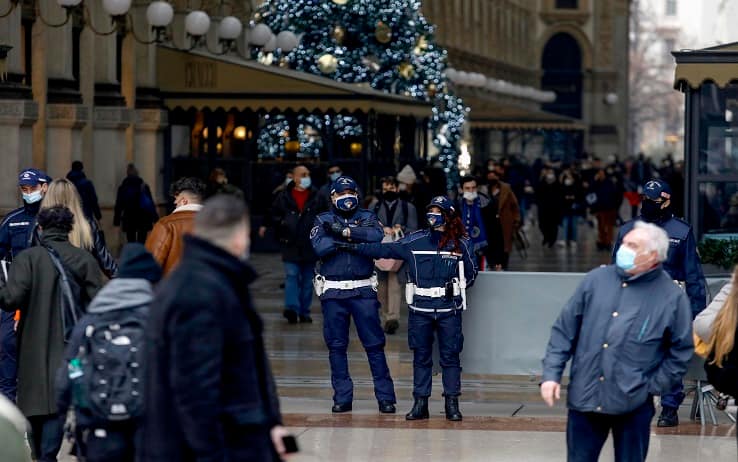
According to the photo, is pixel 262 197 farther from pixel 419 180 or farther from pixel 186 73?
pixel 419 180

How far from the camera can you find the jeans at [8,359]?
40.1ft

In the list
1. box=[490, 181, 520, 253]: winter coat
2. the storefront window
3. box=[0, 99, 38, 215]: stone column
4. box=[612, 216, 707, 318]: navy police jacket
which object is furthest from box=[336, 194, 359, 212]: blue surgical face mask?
box=[490, 181, 520, 253]: winter coat

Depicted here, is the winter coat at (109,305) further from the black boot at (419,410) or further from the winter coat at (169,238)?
the black boot at (419,410)

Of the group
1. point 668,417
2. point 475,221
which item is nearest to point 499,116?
point 475,221

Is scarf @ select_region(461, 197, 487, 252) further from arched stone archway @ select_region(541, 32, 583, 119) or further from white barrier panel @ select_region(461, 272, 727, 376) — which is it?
arched stone archway @ select_region(541, 32, 583, 119)

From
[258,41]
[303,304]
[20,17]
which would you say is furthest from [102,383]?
[258,41]

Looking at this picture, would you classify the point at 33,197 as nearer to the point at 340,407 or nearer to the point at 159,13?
the point at 340,407

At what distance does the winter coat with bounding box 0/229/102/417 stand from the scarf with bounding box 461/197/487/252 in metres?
12.3

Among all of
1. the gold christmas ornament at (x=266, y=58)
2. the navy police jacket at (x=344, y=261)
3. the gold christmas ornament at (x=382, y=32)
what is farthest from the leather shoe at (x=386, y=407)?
the gold christmas ornament at (x=266, y=58)

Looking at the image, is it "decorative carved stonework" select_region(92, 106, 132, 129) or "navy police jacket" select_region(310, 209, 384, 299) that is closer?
"navy police jacket" select_region(310, 209, 384, 299)

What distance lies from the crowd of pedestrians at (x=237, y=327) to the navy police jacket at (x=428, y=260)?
1cm

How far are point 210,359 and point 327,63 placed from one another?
3159 cm

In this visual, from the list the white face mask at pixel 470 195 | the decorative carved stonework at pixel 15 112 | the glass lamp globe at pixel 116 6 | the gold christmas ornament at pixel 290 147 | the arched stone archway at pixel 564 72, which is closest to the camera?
the white face mask at pixel 470 195

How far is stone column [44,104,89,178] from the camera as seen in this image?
90.9 ft
